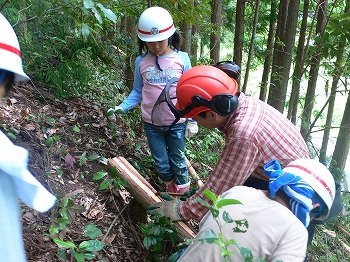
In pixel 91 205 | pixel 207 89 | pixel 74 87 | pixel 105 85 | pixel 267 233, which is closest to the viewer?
pixel 267 233

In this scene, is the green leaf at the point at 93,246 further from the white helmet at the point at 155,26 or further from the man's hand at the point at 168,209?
the white helmet at the point at 155,26

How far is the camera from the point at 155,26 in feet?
10.2

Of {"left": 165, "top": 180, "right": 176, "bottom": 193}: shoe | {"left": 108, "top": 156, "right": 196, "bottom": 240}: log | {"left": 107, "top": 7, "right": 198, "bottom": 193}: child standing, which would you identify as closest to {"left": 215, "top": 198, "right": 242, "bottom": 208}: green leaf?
{"left": 108, "top": 156, "right": 196, "bottom": 240}: log

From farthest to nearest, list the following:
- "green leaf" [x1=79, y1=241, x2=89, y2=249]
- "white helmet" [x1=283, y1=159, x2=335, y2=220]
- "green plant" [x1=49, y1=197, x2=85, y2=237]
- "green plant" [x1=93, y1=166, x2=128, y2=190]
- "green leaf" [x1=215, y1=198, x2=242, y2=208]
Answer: "green plant" [x1=93, y1=166, x2=128, y2=190] < "green plant" [x1=49, y1=197, x2=85, y2=237] < "green leaf" [x1=79, y1=241, x2=89, y2=249] < "white helmet" [x1=283, y1=159, x2=335, y2=220] < "green leaf" [x1=215, y1=198, x2=242, y2=208]

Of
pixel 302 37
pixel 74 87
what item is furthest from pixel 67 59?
pixel 302 37

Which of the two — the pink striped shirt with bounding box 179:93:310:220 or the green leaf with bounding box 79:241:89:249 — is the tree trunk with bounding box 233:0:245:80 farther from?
the green leaf with bounding box 79:241:89:249

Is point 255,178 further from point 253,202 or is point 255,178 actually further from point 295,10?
point 295,10

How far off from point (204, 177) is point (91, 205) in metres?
1.68

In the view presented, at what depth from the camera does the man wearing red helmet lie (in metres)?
2.04

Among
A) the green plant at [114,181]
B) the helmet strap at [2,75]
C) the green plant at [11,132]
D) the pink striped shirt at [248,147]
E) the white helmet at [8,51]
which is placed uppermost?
the white helmet at [8,51]

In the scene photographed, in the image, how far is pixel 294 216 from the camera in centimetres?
154

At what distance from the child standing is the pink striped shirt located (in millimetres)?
1105

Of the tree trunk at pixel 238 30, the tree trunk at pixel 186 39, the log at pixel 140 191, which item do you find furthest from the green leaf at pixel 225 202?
the tree trunk at pixel 238 30

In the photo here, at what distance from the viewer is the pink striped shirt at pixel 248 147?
205 cm
